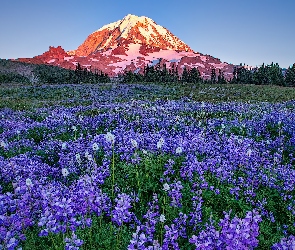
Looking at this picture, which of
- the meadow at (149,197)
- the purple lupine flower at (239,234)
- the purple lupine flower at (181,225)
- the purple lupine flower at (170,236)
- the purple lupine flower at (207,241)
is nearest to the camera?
the purple lupine flower at (239,234)

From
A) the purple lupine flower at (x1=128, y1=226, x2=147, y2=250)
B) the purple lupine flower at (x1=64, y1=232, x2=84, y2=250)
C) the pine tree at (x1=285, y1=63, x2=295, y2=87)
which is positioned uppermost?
the pine tree at (x1=285, y1=63, x2=295, y2=87)

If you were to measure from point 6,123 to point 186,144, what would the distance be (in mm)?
9145

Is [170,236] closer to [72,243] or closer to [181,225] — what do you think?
[181,225]

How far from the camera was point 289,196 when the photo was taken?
18.1ft

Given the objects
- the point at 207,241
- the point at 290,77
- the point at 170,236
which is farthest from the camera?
the point at 290,77

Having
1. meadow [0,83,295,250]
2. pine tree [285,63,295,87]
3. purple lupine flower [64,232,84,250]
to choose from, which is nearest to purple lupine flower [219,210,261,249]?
meadow [0,83,295,250]

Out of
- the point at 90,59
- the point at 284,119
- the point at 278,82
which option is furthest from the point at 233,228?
the point at 90,59

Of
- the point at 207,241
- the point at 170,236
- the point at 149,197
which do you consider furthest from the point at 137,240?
the point at 149,197

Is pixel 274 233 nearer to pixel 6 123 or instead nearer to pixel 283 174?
pixel 283 174

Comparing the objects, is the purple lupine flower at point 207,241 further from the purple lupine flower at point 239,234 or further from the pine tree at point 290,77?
the pine tree at point 290,77

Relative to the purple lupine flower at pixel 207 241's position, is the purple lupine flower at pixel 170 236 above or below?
below

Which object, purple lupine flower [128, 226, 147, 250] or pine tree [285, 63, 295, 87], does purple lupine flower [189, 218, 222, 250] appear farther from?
pine tree [285, 63, 295, 87]

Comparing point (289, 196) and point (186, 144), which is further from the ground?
point (186, 144)

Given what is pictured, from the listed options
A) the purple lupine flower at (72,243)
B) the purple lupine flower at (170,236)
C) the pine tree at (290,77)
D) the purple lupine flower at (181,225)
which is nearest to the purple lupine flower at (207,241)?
the purple lupine flower at (170,236)
